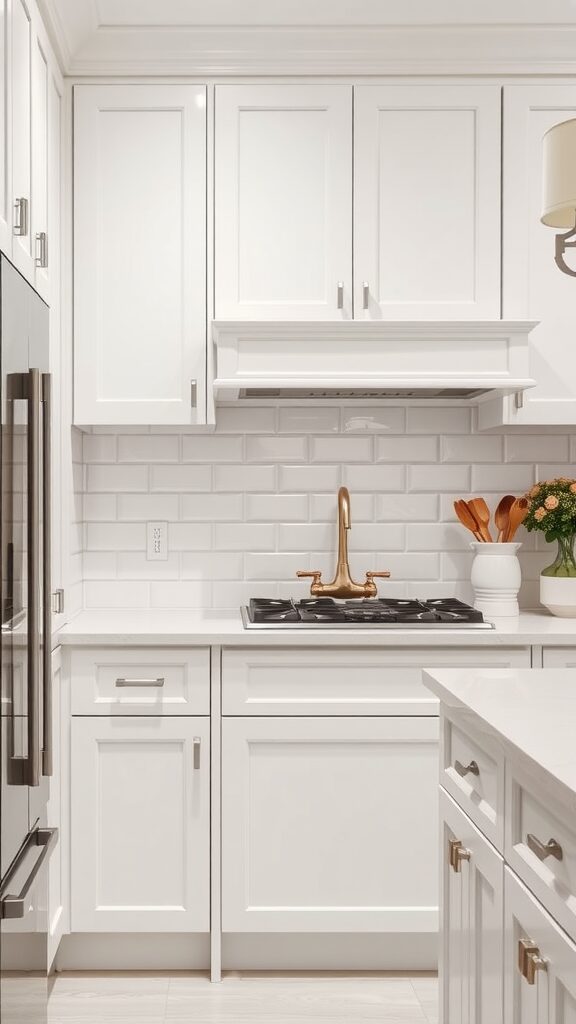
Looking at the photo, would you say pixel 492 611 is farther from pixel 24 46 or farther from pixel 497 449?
pixel 24 46

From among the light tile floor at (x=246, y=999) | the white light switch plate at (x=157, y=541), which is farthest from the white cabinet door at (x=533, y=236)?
the light tile floor at (x=246, y=999)

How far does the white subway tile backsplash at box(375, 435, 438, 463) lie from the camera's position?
300 cm

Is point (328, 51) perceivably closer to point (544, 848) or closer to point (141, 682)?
point (141, 682)

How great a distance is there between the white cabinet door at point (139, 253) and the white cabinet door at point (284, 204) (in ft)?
0.28

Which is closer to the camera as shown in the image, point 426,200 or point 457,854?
point 457,854

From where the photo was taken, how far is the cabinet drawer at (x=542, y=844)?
1044mm

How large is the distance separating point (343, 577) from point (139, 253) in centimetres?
121

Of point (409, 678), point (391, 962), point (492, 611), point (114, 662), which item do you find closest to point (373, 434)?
point (492, 611)

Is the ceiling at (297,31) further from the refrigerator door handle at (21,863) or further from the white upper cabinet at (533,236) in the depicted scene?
the refrigerator door handle at (21,863)

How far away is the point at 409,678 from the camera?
2445 millimetres

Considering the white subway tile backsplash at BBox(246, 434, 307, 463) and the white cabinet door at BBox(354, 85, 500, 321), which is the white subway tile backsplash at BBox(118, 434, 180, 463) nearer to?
the white subway tile backsplash at BBox(246, 434, 307, 463)

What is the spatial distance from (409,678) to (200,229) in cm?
148

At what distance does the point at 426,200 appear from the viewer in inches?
105

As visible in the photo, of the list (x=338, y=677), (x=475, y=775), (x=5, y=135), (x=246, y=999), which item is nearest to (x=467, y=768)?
(x=475, y=775)
